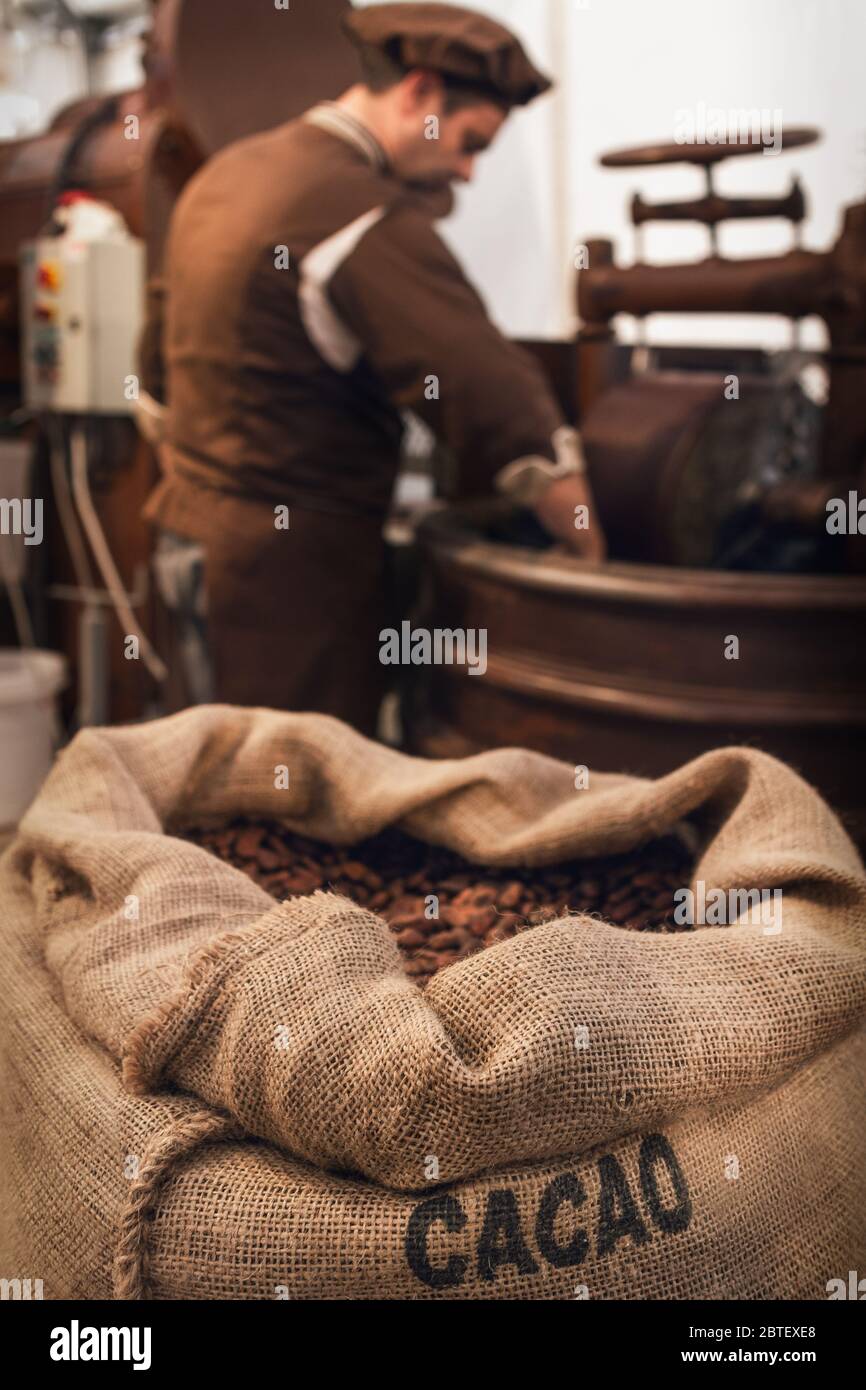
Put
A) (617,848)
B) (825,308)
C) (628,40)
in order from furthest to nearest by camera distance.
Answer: (628,40)
(825,308)
(617,848)

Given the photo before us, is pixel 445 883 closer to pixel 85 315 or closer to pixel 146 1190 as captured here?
pixel 146 1190

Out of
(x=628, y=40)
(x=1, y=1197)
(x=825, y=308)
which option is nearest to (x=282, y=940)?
(x=1, y=1197)

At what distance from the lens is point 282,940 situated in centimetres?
69

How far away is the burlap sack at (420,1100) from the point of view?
2.09 feet

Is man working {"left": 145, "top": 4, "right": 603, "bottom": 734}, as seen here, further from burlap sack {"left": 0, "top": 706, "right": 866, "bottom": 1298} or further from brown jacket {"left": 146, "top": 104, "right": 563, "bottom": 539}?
burlap sack {"left": 0, "top": 706, "right": 866, "bottom": 1298}

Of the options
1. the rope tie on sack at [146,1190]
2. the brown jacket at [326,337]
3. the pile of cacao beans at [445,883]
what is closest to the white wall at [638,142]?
the brown jacket at [326,337]

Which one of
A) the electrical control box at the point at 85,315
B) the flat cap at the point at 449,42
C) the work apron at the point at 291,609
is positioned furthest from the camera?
the electrical control box at the point at 85,315

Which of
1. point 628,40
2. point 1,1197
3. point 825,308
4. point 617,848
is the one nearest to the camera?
point 1,1197

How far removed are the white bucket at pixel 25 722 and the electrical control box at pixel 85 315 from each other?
20.5 inches

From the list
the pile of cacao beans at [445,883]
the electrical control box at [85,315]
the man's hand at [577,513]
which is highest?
the electrical control box at [85,315]

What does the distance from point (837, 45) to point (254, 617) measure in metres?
0.91

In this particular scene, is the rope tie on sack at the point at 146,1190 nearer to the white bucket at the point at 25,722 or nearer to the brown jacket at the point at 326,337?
the white bucket at the point at 25,722

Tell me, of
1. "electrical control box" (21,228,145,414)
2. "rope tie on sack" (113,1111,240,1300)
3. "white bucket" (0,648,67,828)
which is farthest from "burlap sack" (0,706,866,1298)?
"electrical control box" (21,228,145,414)
